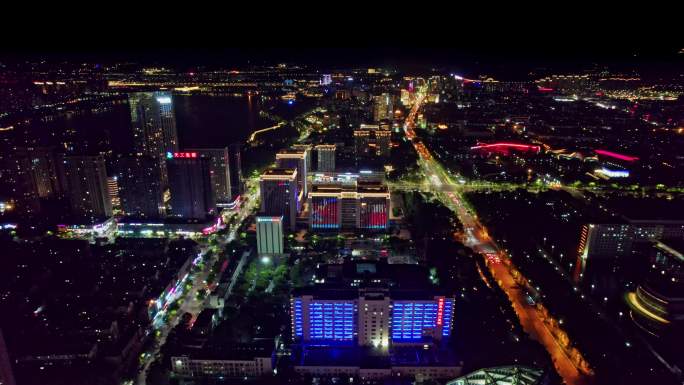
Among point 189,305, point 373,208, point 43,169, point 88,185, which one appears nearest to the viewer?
point 189,305

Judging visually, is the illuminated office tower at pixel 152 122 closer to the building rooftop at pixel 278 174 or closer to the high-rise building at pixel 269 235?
the building rooftop at pixel 278 174

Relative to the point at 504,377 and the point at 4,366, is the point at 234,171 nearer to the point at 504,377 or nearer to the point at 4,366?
the point at 504,377

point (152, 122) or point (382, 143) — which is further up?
point (152, 122)

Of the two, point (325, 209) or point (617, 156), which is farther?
point (617, 156)

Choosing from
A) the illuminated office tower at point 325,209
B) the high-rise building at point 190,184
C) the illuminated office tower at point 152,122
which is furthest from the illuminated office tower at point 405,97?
the high-rise building at point 190,184

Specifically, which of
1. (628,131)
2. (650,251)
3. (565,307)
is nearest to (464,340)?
(565,307)

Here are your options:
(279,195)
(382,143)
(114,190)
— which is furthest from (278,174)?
(382,143)
